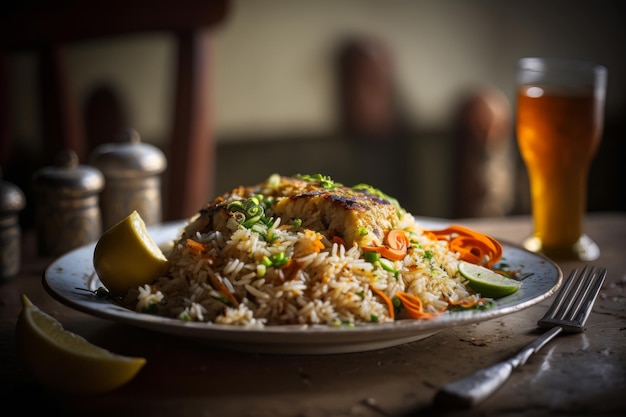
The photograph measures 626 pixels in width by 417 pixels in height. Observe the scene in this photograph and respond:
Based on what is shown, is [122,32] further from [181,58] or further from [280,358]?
[280,358]

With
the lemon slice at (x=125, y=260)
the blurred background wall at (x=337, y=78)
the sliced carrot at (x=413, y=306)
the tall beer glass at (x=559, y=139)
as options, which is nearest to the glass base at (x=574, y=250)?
the tall beer glass at (x=559, y=139)

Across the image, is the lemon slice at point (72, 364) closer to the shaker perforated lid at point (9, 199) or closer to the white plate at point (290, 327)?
the white plate at point (290, 327)

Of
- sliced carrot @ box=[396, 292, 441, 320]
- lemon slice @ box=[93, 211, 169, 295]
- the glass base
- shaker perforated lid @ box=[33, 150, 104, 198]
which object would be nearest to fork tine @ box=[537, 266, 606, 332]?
sliced carrot @ box=[396, 292, 441, 320]

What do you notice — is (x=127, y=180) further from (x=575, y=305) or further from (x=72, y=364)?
(x=575, y=305)

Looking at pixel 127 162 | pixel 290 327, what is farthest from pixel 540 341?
pixel 127 162

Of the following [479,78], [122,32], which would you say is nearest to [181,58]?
[122,32]

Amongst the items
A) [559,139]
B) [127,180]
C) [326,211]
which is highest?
[559,139]
